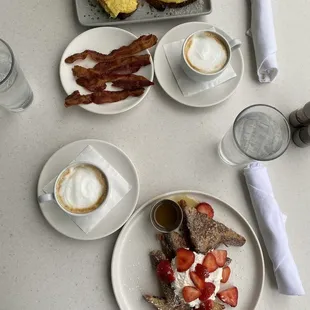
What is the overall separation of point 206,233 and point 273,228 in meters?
0.20

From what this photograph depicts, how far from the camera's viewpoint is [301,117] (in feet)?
4.12

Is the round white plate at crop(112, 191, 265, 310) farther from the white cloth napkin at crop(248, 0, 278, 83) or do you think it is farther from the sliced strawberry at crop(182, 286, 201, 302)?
the white cloth napkin at crop(248, 0, 278, 83)

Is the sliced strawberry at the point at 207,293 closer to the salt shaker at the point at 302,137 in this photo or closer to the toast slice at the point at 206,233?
the toast slice at the point at 206,233

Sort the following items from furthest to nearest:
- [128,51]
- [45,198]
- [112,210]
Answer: [128,51], [112,210], [45,198]

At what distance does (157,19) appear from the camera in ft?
4.27

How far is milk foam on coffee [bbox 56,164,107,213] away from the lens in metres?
1.09

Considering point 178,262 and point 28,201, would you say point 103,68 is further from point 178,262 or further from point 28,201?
point 178,262

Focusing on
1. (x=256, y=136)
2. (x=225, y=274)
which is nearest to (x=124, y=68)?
(x=256, y=136)

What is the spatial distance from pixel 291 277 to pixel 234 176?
319 mm

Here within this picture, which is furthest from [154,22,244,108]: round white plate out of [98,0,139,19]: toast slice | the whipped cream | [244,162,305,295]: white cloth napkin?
the whipped cream

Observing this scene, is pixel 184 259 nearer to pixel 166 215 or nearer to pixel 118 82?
pixel 166 215

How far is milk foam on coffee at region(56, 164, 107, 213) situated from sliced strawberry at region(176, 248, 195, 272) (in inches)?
9.8

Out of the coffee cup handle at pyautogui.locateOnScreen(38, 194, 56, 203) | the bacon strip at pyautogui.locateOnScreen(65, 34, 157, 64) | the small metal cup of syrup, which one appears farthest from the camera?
the bacon strip at pyautogui.locateOnScreen(65, 34, 157, 64)

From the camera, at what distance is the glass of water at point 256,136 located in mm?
1202
